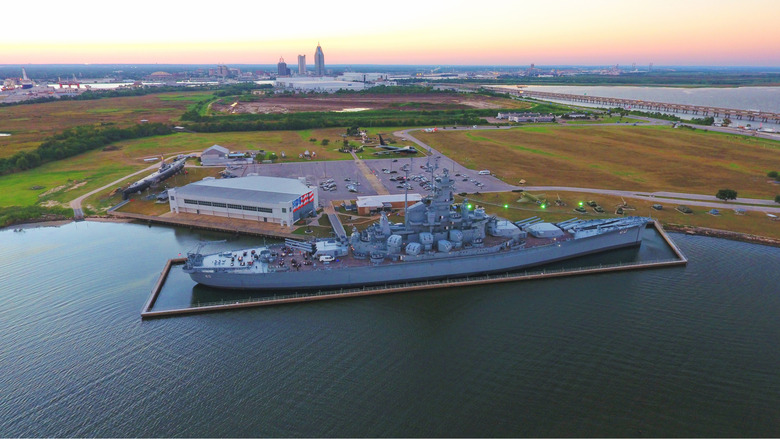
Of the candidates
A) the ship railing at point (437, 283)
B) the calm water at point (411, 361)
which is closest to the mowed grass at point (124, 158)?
the calm water at point (411, 361)

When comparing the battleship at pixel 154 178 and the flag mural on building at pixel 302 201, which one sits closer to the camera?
the flag mural on building at pixel 302 201

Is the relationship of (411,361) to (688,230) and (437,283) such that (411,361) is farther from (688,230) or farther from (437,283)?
(688,230)

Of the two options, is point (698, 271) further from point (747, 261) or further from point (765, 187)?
point (765, 187)

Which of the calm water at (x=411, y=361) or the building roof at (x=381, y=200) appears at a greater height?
the building roof at (x=381, y=200)

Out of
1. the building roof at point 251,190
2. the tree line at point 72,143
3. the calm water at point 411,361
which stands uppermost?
the tree line at point 72,143

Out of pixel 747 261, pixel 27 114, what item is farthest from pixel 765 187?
pixel 27 114

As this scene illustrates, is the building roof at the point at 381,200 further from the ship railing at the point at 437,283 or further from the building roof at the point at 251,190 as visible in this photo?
the ship railing at the point at 437,283
